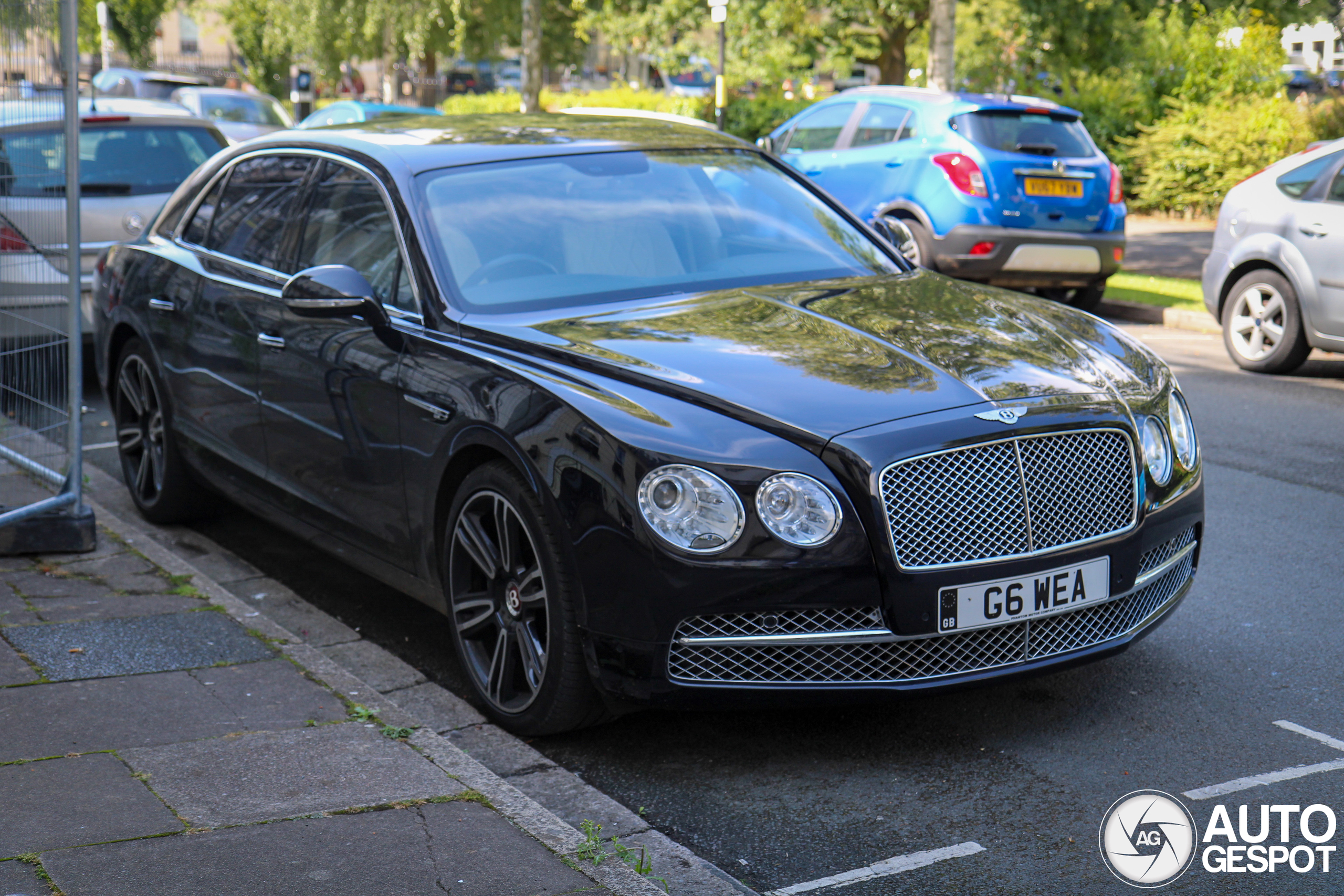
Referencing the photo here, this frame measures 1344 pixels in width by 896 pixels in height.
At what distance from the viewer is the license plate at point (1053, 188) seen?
1201 cm

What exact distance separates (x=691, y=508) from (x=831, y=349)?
0.75m

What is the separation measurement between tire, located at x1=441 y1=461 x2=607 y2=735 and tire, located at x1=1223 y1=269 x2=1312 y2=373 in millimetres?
6863

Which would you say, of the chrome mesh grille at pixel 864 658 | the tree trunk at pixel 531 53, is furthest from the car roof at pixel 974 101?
the tree trunk at pixel 531 53

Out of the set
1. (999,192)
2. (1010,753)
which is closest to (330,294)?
(1010,753)


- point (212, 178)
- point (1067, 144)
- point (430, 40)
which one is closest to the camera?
point (212, 178)

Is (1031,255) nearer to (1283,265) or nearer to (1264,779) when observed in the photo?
(1283,265)

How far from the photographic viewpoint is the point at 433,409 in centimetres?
429

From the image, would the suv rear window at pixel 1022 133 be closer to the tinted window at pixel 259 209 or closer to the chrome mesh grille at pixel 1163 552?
the tinted window at pixel 259 209

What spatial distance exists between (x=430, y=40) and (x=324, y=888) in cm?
4274

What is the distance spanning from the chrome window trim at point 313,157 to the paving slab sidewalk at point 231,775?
1.12m

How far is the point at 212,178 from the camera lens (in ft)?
20.4

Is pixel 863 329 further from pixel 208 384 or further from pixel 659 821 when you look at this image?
pixel 208 384

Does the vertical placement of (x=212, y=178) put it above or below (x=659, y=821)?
above

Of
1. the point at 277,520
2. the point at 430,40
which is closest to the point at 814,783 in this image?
the point at 277,520
